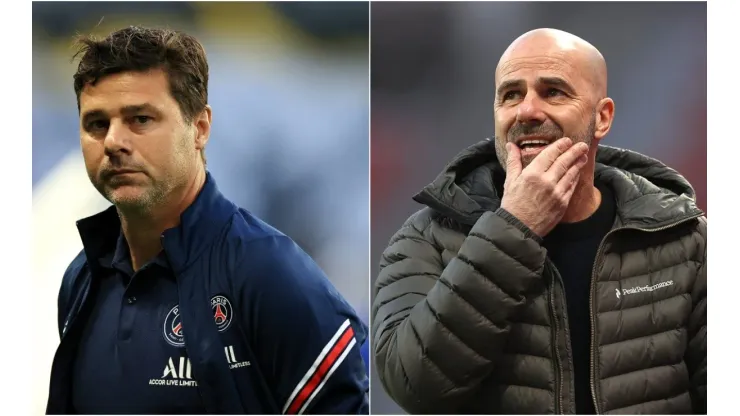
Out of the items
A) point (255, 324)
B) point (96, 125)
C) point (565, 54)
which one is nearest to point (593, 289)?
point (565, 54)

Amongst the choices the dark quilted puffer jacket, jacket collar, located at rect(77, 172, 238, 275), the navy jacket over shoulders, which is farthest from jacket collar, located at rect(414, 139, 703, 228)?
jacket collar, located at rect(77, 172, 238, 275)

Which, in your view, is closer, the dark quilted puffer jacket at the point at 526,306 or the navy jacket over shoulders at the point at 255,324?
the dark quilted puffer jacket at the point at 526,306

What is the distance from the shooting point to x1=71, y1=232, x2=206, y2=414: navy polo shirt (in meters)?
2.57

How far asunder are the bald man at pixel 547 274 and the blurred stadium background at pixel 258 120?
0.31 metres

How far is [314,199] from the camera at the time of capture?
280cm

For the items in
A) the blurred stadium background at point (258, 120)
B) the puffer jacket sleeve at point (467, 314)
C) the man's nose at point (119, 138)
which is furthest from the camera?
the blurred stadium background at point (258, 120)

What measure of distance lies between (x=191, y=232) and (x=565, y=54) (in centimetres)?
121

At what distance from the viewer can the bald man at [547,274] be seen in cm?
239

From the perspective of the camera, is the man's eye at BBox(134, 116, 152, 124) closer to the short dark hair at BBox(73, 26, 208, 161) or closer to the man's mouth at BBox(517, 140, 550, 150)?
the short dark hair at BBox(73, 26, 208, 161)

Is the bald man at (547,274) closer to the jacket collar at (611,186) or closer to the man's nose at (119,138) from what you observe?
the jacket collar at (611,186)

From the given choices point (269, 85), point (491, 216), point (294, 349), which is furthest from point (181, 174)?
point (491, 216)

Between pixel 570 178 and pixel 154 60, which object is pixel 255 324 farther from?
pixel 570 178

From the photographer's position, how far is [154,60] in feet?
8.61

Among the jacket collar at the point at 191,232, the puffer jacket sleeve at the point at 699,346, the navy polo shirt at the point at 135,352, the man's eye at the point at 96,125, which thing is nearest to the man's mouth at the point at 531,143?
the puffer jacket sleeve at the point at 699,346
